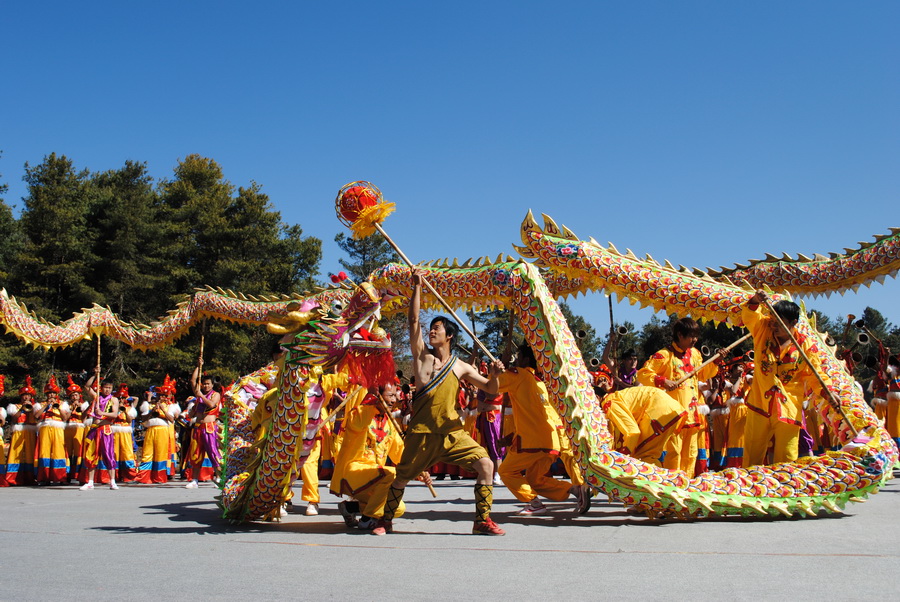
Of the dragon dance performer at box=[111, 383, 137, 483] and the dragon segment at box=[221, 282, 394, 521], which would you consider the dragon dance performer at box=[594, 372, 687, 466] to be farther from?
the dragon dance performer at box=[111, 383, 137, 483]

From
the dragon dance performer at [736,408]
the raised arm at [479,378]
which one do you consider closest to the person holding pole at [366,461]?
the raised arm at [479,378]

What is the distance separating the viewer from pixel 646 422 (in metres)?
6.70

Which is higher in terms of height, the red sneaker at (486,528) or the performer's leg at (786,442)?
the performer's leg at (786,442)

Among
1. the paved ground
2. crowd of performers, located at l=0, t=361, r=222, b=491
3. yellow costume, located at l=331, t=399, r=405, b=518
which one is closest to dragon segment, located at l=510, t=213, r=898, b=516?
the paved ground

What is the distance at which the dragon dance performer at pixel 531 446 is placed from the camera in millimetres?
6668

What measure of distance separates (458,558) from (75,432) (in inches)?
394

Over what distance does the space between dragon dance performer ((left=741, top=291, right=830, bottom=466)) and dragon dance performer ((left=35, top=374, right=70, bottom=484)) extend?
10.4 metres

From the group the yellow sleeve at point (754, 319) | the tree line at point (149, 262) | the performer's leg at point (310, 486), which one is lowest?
the performer's leg at point (310, 486)

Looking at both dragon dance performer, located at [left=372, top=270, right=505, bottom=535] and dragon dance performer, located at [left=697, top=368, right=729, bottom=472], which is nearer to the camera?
dragon dance performer, located at [left=372, top=270, right=505, bottom=535]

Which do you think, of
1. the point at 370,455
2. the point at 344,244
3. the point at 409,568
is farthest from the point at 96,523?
the point at 344,244

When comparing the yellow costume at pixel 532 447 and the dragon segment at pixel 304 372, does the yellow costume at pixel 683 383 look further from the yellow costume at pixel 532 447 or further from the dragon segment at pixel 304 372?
the dragon segment at pixel 304 372

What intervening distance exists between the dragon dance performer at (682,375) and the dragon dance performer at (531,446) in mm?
1063

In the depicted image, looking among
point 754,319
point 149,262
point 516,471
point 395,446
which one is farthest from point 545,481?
point 149,262

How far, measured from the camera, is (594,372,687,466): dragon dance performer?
6.61 m
